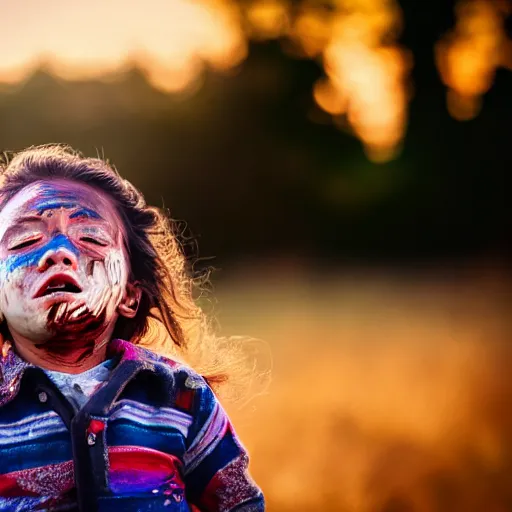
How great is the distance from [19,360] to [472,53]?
70.6 inches

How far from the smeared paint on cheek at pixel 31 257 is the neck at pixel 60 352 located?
13cm

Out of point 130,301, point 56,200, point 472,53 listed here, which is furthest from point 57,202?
point 472,53

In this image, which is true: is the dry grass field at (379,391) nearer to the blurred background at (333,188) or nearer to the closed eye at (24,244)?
the blurred background at (333,188)

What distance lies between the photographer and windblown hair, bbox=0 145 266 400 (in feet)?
5.51

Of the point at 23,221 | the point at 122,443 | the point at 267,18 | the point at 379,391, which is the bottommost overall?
the point at 379,391

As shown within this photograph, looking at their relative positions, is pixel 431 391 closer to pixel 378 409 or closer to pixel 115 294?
pixel 378 409

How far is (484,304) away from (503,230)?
0.88 ft

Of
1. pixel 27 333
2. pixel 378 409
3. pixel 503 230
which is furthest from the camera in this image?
pixel 503 230

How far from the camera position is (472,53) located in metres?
2.68

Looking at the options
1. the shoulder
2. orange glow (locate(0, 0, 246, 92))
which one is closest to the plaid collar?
the shoulder

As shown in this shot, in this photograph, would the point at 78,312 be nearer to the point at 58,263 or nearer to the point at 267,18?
the point at 58,263

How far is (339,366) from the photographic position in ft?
7.66

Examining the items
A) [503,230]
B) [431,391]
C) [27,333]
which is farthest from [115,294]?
[503,230]

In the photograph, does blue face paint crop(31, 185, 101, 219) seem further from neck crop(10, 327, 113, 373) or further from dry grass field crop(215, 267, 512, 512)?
dry grass field crop(215, 267, 512, 512)
